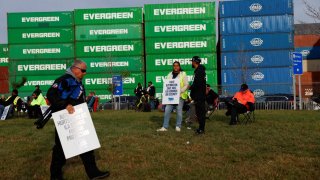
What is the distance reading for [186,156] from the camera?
7305 mm

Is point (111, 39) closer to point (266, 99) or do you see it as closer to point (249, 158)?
point (266, 99)

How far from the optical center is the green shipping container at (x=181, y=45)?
140ft

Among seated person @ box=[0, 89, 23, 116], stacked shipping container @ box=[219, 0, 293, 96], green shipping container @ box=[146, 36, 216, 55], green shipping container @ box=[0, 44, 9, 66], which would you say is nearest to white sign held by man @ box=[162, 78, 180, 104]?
seated person @ box=[0, 89, 23, 116]

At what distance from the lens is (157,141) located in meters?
8.99

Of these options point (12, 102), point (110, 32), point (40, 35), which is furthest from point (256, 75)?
point (12, 102)

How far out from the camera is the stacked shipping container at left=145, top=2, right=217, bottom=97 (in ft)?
140

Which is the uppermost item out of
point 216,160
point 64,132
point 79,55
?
point 79,55

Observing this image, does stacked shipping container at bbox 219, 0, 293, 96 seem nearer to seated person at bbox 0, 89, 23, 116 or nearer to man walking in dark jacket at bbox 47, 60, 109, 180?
seated person at bbox 0, 89, 23, 116

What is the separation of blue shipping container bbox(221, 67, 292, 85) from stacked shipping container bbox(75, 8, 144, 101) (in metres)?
8.04

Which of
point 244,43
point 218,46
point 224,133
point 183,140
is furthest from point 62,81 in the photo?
point 218,46

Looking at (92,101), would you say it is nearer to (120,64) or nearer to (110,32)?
(120,64)

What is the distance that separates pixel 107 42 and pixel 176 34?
6677mm

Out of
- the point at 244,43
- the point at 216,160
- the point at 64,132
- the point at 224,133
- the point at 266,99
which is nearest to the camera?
the point at 64,132

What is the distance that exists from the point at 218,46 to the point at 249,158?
130 feet
